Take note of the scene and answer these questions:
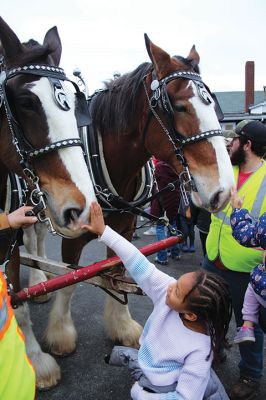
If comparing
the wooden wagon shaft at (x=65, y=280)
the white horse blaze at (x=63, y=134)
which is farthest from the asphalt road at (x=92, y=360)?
the white horse blaze at (x=63, y=134)

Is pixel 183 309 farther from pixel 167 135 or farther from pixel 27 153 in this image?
pixel 167 135

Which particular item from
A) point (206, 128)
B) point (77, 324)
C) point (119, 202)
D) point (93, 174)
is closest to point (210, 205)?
point (206, 128)

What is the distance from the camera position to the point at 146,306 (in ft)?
11.1

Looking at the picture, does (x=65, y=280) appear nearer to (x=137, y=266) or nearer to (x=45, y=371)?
(x=137, y=266)

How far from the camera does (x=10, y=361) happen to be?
35.7 inches

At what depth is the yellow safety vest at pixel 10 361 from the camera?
0.89 metres

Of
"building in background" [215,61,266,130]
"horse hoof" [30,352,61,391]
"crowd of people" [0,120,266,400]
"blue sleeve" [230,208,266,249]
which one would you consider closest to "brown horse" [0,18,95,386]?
"crowd of people" [0,120,266,400]

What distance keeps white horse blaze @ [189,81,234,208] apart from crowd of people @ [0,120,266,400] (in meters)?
0.08

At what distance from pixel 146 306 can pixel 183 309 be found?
2160mm

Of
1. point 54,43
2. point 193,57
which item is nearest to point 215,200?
point 193,57

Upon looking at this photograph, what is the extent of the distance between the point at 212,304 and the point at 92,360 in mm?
1592

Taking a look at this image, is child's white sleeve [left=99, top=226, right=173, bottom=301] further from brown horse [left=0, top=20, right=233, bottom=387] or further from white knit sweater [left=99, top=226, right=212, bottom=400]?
brown horse [left=0, top=20, right=233, bottom=387]

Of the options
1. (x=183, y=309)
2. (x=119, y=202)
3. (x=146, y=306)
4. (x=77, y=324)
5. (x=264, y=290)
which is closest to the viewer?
(x=183, y=309)

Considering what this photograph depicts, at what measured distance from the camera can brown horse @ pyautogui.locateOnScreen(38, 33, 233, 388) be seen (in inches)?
75.5
